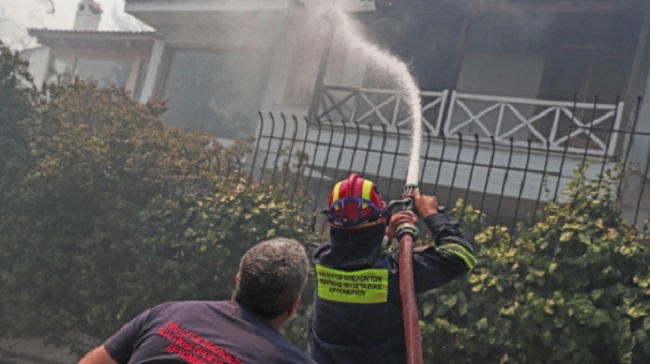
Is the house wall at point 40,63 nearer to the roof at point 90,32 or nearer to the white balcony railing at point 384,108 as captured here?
the roof at point 90,32

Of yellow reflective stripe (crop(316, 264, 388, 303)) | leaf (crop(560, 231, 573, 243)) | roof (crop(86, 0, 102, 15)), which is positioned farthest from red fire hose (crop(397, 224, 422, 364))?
roof (crop(86, 0, 102, 15))

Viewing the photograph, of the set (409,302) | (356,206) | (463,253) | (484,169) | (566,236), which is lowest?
(409,302)

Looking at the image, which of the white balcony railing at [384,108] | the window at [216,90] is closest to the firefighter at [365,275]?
the white balcony railing at [384,108]

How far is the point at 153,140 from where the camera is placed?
7609 millimetres

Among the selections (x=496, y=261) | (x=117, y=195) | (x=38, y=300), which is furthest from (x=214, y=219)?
(x=496, y=261)

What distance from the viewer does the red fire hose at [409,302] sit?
2.57 m

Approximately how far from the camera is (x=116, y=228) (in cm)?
686

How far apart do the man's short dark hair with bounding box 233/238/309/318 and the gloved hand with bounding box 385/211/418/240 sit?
107 cm

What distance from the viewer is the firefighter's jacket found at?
2.78 m

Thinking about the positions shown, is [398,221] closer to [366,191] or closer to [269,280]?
[366,191]

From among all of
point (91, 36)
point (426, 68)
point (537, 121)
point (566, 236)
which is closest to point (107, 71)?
point (91, 36)

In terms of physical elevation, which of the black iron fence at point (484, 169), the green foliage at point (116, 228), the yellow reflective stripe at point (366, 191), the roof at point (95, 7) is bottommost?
the green foliage at point (116, 228)

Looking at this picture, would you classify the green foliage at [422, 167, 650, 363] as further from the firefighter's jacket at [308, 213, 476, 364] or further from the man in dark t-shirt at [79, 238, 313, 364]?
the man in dark t-shirt at [79, 238, 313, 364]

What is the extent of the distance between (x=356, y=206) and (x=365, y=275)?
0.33 metres
